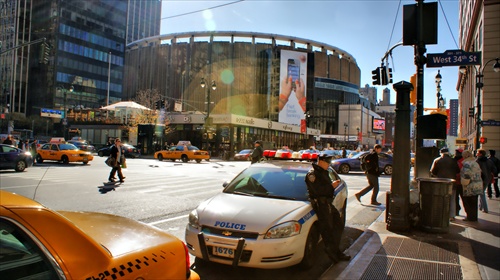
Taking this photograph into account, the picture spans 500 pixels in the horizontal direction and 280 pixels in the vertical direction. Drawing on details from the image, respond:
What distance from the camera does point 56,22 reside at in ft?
284

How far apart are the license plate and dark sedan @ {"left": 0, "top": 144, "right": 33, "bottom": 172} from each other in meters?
16.4

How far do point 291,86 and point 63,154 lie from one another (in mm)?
60385

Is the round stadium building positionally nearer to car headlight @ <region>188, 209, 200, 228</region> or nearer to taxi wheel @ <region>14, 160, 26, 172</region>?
taxi wheel @ <region>14, 160, 26, 172</region>

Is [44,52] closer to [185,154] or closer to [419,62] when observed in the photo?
[185,154]

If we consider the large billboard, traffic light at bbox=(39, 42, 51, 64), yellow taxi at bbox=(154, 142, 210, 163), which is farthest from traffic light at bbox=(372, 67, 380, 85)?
the large billboard

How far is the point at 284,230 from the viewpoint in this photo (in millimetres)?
4656

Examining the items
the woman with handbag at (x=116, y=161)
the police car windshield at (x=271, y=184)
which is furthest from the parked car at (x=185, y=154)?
the police car windshield at (x=271, y=184)

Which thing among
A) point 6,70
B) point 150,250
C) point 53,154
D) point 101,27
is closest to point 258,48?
point 101,27

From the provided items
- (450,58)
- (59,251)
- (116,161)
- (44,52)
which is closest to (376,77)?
(450,58)

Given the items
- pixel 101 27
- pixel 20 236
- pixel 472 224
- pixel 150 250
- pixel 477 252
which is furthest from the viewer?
pixel 101 27

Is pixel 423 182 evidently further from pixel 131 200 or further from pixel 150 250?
pixel 131 200

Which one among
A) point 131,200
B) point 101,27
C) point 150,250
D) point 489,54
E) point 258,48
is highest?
point 101,27

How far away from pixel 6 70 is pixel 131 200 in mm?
89881

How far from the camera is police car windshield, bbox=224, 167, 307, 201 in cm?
571
